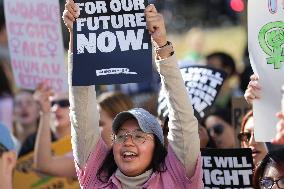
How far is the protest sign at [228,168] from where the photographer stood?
6.83 metres

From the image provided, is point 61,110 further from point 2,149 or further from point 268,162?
point 268,162

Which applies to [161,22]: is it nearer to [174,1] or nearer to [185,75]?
[185,75]

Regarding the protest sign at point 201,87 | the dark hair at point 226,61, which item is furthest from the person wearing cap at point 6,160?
the dark hair at point 226,61

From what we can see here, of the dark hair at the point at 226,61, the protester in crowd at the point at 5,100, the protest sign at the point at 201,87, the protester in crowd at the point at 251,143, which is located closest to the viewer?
the protester in crowd at the point at 251,143

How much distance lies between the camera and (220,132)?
8.93 m

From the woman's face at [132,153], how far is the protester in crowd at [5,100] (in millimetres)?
3809

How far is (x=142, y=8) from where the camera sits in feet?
20.7

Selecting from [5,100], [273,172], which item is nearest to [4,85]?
[5,100]

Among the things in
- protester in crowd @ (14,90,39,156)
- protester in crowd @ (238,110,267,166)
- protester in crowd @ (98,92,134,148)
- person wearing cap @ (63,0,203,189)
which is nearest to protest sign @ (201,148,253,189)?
protester in crowd @ (238,110,267,166)

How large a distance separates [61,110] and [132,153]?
291 centimetres

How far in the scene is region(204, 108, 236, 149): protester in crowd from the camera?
8.59 metres

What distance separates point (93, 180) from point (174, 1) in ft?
68.9

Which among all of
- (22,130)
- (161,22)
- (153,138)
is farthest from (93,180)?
(22,130)

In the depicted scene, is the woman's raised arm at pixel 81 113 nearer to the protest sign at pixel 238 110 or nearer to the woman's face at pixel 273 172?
the woman's face at pixel 273 172
